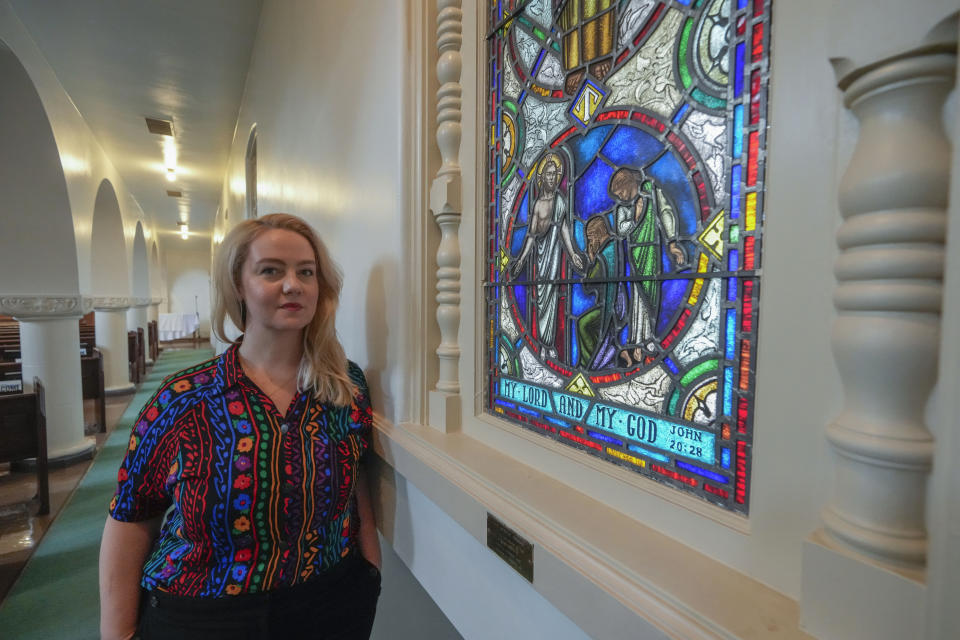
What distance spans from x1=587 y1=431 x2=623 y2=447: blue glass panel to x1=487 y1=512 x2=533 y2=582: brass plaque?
0.62 ft

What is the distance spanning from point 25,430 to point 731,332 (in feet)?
11.7

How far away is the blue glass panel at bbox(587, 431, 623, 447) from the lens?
2.28ft

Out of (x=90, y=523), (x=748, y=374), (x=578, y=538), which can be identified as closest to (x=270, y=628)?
(x=578, y=538)

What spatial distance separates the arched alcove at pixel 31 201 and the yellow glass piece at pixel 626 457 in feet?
13.1

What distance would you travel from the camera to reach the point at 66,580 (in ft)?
7.02

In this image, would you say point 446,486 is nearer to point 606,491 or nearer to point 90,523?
point 606,491

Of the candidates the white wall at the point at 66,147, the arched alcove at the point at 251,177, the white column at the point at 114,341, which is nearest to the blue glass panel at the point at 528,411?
the arched alcove at the point at 251,177

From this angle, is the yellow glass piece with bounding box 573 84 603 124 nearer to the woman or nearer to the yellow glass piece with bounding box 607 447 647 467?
the yellow glass piece with bounding box 607 447 647 467

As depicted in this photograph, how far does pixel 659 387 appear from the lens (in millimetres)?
640

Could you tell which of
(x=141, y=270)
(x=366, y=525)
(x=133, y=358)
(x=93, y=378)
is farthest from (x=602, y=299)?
(x=141, y=270)

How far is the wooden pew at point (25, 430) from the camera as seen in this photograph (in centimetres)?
255

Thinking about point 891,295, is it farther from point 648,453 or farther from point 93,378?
point 93,378

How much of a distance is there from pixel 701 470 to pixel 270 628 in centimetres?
91

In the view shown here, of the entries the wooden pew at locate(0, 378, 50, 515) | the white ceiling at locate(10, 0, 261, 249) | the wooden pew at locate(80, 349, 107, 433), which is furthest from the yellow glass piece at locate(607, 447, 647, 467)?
the wooden pew at locate(80, 349, 107, 433)
